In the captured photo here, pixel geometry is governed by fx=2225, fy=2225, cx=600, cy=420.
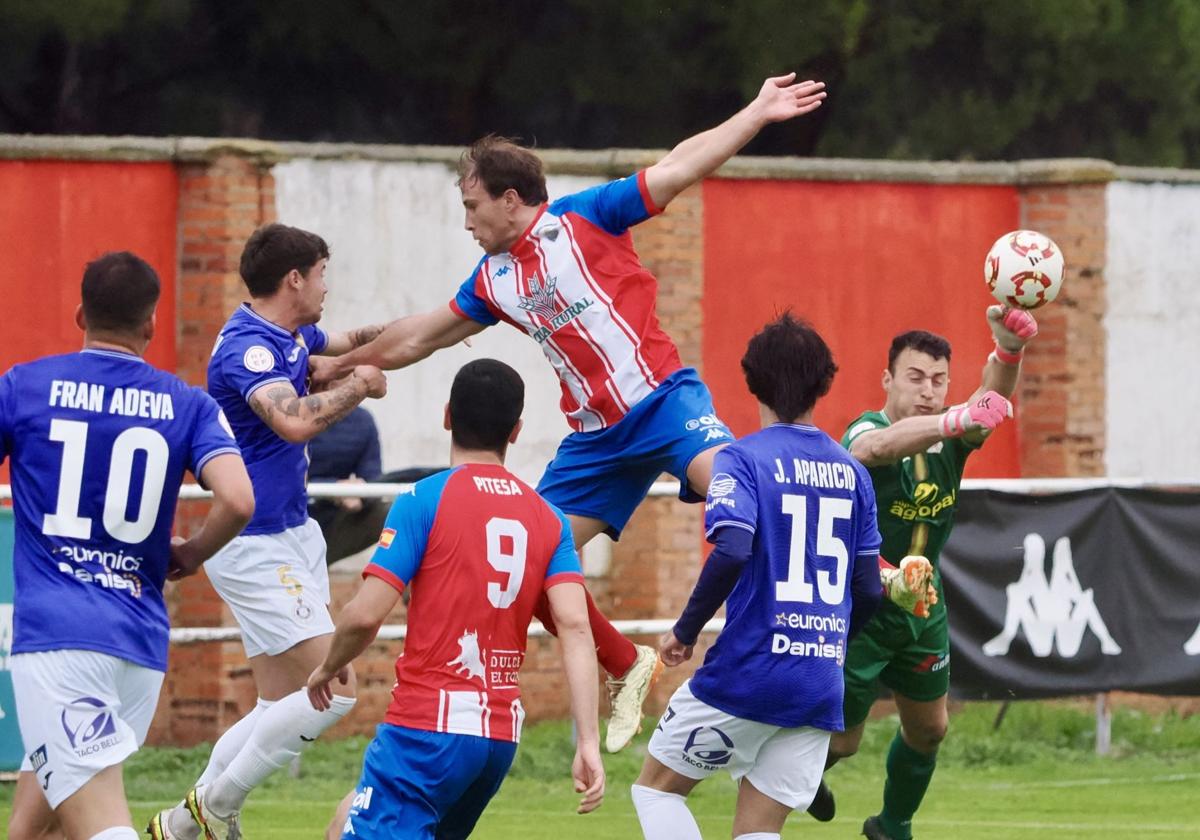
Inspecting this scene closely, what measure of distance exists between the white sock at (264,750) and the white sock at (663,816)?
1.50 metres

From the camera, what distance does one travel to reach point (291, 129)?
20797 mm

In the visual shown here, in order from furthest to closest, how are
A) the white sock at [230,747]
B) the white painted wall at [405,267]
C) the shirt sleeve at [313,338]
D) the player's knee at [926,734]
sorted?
1. the white painted wall at [405,267]
2. the player's knee at [926,734]
3. the shirt sleeve at [313,338]
4. the white sock at [230,747]

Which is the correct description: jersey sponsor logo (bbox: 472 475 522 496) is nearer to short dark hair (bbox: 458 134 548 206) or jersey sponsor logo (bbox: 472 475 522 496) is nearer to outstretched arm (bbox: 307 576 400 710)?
outstretched arm (bbox: 307 576 400 710)

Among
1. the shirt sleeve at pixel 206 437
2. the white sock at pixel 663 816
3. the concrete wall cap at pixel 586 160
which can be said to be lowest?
the white sock at pixel 663 816

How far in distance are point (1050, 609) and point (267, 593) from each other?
17.7 ft

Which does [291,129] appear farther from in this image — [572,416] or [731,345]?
[572,416]

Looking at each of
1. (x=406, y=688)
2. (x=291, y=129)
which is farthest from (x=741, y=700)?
(x=291, y=129)

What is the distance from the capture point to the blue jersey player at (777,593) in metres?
7.01

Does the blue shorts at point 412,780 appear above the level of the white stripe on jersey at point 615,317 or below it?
below

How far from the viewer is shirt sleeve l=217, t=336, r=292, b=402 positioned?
8.41m

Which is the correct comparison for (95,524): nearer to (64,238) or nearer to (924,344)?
(924,344)

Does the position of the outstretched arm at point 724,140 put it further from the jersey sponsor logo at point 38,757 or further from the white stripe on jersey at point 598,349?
the jersey sponsor logo at point 38,757

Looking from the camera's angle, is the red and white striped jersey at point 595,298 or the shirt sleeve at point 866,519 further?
the red and white striped jersey at point 595,298

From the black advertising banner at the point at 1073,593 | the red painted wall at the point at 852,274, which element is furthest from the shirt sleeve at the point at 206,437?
the red painted wall at the point at 852,274
